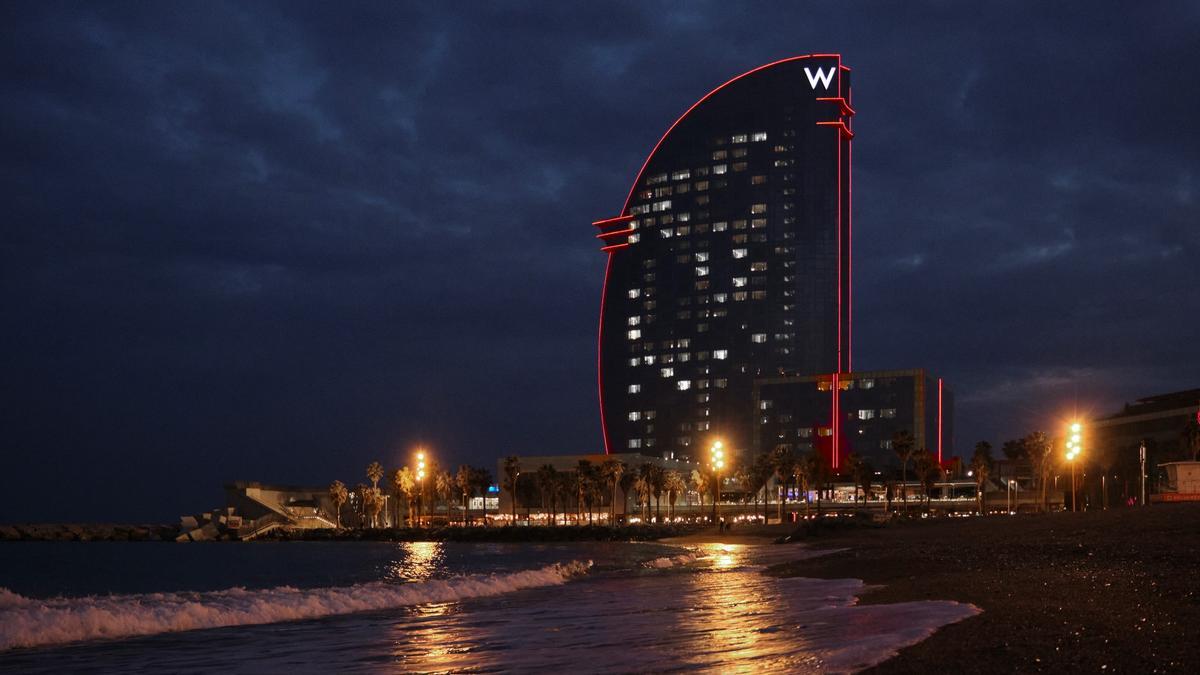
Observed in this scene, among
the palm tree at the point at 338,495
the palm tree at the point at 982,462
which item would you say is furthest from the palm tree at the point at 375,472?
the palm tree at the point at 982,462

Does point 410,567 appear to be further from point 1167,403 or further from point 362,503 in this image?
point 362,503

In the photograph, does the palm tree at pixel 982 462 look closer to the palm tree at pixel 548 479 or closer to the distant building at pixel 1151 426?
the distant building at pixel 1151 426

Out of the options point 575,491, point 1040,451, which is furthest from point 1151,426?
point 575,491

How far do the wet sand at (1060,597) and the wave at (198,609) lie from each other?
13014 mm

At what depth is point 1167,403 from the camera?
13188cm

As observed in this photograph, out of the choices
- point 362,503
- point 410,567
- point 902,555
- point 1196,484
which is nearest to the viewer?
point 902,555

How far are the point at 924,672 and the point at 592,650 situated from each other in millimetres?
6474

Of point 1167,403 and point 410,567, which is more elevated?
Result: point 1167,403

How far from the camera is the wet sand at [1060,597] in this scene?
490 inches

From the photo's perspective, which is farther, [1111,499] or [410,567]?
[1111,499]

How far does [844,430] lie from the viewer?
198875 mm

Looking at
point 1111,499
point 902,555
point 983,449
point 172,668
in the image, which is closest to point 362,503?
point 983,449

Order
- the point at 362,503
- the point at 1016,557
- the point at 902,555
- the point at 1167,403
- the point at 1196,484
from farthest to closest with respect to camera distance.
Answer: the point at 362,503
the point at 1167,403
the point at 1196,484
the point at 902,555
the point at 1016,557

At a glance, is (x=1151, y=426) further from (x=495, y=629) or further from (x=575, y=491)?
(x=495, y=629)
